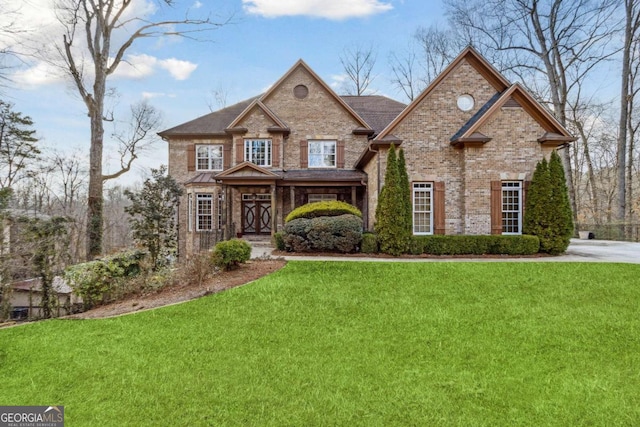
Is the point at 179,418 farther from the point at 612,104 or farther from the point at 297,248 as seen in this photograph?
the point at 612,104

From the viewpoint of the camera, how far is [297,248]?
12172 mm

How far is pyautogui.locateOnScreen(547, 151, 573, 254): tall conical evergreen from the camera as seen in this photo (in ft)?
39.1

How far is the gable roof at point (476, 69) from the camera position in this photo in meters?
13.4

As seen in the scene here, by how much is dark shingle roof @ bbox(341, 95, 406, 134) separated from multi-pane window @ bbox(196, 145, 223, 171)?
28.2ft

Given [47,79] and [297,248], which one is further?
[47,79]

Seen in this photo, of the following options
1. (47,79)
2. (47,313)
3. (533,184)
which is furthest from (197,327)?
(47,79)

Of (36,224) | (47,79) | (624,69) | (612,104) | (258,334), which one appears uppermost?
(624,69)

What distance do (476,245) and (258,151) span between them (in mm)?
11746

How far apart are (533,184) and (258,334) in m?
11.8

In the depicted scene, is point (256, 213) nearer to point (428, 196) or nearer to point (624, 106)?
point (428, 196)

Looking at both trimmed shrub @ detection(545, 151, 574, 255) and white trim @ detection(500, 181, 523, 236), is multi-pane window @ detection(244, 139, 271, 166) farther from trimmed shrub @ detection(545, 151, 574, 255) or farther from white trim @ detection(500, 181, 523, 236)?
trimmed shrub @ detection(545, 151, 574, 255)

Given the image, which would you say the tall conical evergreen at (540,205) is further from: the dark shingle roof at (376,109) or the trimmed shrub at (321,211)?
the dark shingle roof at (376,109)

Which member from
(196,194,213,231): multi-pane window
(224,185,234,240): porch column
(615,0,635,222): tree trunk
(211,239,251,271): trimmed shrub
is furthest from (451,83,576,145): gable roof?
(196,194,213,231): multi-pane window

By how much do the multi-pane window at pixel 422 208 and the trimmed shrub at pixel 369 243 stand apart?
2338 mm
